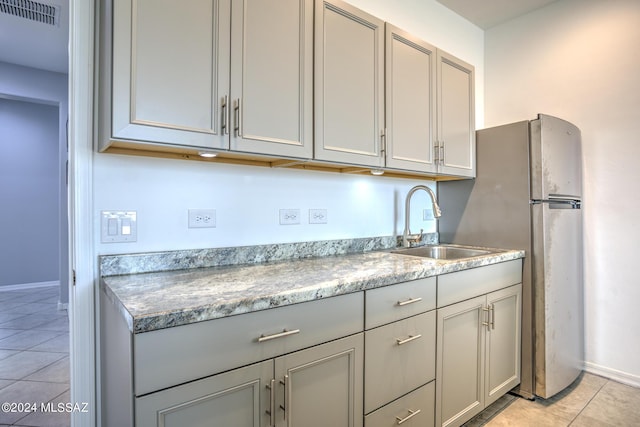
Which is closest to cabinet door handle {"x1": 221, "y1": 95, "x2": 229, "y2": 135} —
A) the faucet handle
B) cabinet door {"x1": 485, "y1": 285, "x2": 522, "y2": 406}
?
the faucet handle

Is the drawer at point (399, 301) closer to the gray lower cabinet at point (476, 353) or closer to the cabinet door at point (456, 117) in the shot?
the gray lower cabinet at point (476, 353)

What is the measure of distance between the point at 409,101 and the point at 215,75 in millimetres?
1120

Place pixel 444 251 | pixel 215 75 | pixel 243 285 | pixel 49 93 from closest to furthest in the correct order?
pixel 243 285 < pixel 215 75 < pixel 444 251 < pixel 49 93

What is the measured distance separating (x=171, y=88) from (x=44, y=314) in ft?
12.4

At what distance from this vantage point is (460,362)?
1.70m

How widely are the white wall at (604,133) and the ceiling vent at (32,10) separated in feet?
12.4

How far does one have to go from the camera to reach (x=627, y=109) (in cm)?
225

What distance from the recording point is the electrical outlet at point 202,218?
1.53 meters

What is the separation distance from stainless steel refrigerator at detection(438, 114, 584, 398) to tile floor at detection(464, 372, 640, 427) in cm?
7

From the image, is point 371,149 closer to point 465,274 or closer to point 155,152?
point 465,274

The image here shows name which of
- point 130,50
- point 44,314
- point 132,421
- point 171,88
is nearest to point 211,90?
point 171,88

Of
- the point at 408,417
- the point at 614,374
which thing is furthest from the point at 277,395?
the point at 614,374

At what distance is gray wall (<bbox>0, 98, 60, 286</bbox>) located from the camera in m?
4.68

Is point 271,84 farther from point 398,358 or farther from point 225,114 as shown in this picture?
point 398,358
